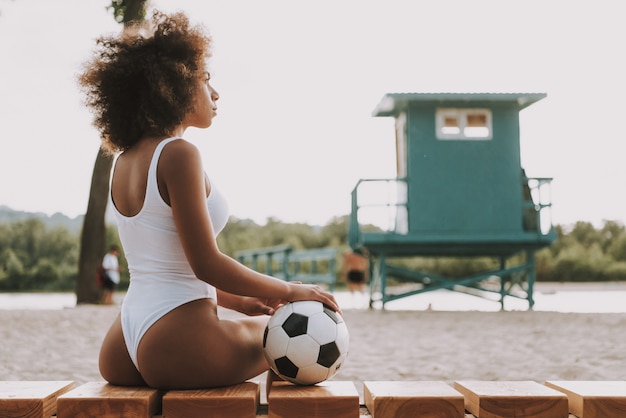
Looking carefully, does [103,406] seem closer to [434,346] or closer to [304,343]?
[304,343]

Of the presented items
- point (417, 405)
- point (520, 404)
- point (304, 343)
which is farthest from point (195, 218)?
point (520, 404)

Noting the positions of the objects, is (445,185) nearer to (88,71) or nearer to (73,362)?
(73,362)

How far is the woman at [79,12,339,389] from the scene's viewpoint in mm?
2365

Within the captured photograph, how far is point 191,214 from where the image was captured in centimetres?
231

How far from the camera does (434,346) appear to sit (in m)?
7.62

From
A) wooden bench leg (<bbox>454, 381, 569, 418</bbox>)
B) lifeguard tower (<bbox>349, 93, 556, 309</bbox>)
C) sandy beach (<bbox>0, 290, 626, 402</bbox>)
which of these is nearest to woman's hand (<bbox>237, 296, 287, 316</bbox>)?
wooden bench leg (<bbox>454, 381, 569, 418</bbox>)

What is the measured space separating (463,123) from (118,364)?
39.7 feet

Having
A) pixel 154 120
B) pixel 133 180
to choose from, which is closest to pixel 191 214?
pixel 133 180

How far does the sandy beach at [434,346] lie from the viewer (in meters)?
5.82

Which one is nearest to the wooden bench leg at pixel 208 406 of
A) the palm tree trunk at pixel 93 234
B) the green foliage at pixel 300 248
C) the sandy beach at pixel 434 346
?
the sandy beach at pixel 434 346

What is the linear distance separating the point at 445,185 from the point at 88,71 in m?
11.4

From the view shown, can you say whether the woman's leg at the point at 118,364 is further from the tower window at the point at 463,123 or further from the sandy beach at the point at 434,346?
the tower window at the point at 463,123

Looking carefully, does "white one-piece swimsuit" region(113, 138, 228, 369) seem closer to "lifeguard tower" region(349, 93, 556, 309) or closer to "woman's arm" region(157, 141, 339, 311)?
"woman's arm" region(157, 141, 339, 311)

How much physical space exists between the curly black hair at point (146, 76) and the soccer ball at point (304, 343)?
778 mm
